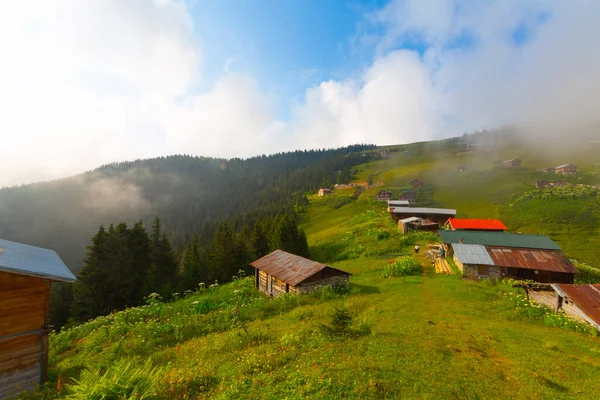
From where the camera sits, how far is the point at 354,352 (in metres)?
12.1

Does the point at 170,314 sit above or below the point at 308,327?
below

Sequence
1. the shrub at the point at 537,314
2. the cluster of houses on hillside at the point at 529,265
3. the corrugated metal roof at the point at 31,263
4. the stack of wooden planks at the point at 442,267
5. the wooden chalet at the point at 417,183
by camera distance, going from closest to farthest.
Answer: the corrugated metal roof at the point at 31,263
the shrub at the point at 537,314
the cluster of houses on hillside at the point at 529,265
the stack of wooden planks at the point at 442,267
the wooden chalet at the point at 417,183

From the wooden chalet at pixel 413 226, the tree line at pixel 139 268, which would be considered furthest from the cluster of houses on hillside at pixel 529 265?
the tree line at pixel 139 268

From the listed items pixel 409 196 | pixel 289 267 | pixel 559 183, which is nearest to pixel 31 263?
pixel 289 267

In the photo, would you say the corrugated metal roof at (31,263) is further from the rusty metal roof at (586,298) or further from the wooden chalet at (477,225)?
the wooden chalet at (477,225)

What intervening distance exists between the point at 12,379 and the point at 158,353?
19.2 ft

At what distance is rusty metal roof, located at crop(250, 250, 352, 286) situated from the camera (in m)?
24.1

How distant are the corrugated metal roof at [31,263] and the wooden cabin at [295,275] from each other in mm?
15174

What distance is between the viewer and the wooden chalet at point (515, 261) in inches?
1156

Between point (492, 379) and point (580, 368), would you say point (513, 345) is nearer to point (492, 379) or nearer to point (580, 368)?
point (580, 368)

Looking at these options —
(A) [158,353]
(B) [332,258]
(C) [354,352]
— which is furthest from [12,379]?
(B) [332,258]

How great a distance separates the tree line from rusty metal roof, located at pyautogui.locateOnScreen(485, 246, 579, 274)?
106 feet

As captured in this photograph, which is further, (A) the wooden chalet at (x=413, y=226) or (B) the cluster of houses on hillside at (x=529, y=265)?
(A) the wooden chalet at (x=413, y=226)

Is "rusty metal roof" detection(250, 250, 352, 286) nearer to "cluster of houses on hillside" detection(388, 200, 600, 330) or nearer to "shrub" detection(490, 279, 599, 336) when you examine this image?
"shrub" detection(490, 279, 599, 336)
